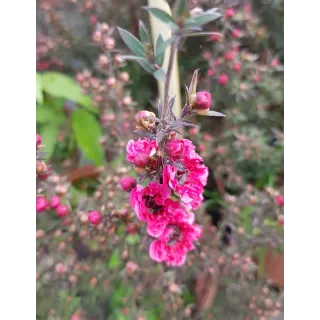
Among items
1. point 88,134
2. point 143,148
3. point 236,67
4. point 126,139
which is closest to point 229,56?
point 236,67

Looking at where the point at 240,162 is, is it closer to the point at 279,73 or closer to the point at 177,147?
the point at 279,73

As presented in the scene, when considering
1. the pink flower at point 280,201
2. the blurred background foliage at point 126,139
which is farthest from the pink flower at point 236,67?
the pink flower at point 280,201

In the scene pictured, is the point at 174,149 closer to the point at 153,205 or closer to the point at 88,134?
the point at 153,205

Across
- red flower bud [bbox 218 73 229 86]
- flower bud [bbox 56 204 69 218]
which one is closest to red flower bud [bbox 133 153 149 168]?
flower bud [bbox 56 204 69 218]

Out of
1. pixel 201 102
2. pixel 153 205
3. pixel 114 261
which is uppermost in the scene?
pixel 201 102

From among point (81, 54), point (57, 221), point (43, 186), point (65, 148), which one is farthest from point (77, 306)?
point (81, 54)

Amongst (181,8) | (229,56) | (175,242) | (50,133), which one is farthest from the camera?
(50,133)

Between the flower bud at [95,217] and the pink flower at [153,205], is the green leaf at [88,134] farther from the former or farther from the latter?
the pink flower at [153,205]
